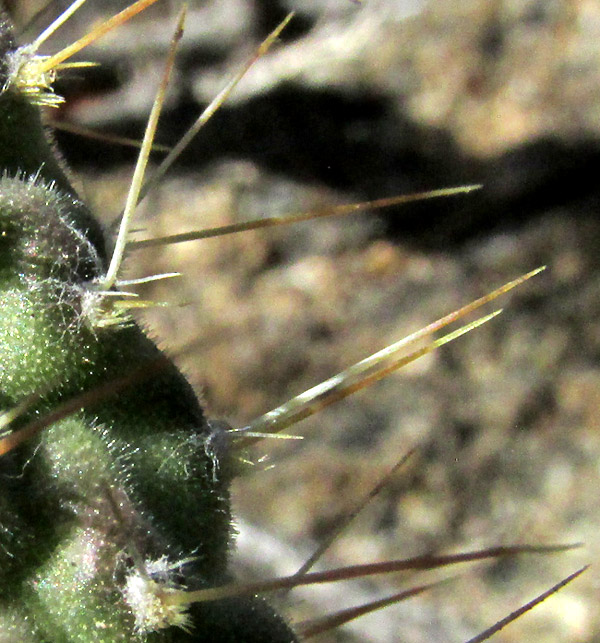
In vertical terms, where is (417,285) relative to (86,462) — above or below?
below

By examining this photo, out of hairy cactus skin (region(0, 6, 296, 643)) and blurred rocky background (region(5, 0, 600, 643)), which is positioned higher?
hairy cactus skin (region(0, 6, 296, 643))

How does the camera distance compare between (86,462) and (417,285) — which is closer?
(86,462)

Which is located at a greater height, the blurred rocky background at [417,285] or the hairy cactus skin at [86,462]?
the hairy cactus skin at [86,462]

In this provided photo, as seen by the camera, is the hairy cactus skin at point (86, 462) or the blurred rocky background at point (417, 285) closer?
the hairy cactus skin at point (86, 462)

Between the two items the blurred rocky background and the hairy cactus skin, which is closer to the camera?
the hairy cactus skin
